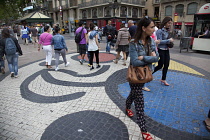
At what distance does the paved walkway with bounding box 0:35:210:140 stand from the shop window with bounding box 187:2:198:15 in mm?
25831

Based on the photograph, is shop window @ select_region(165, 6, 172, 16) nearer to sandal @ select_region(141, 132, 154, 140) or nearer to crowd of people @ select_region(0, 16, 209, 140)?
crowd of people @ select_region(0, 16, 209, 140)

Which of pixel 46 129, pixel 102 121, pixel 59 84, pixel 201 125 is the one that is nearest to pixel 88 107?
pixel 102 121

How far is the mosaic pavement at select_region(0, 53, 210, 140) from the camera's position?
2744 mm

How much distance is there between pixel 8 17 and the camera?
47.6 m

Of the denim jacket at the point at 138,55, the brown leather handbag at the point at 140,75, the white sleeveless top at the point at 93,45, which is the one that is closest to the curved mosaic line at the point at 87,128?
the brown leather handbag at the point at 140,75

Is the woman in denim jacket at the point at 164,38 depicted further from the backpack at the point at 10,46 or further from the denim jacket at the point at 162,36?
the backpack at the point at 10,46

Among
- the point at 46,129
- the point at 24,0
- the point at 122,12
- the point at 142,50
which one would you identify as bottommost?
the point at 46,129

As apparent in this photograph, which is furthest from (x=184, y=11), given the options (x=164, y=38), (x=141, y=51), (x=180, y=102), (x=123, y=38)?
(x=141, y=51)

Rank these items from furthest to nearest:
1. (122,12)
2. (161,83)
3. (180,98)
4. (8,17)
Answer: (8,17)
(122,12)
(161,83)
(180,98)

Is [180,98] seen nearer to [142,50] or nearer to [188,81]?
[188,81]

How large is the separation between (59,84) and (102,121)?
251 centimetres

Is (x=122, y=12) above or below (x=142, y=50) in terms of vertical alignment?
above

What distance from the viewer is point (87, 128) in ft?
9.42

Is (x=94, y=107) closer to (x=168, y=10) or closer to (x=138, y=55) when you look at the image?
(x=138, y=55)
